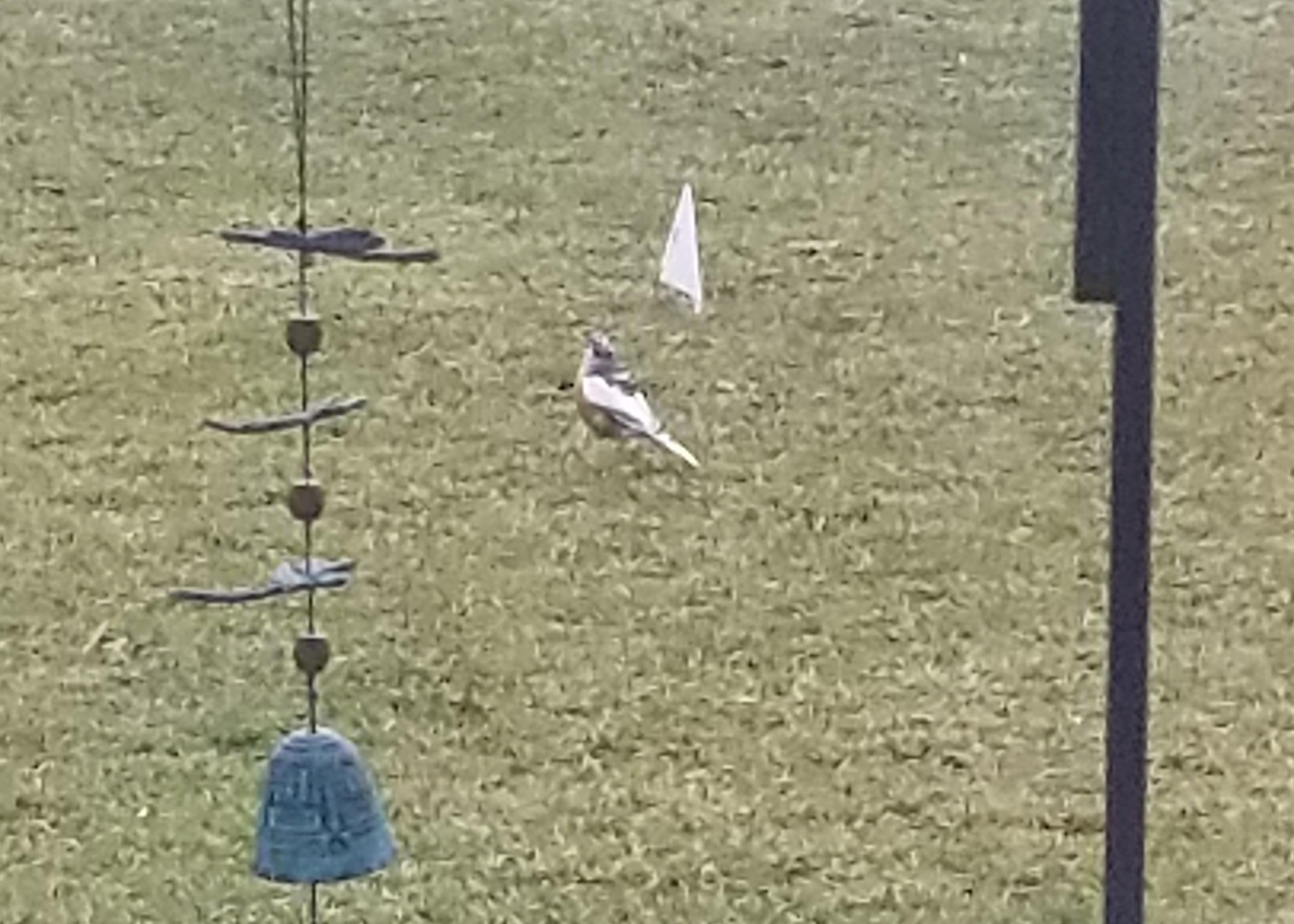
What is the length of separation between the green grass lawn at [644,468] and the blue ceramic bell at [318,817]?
1.92ft

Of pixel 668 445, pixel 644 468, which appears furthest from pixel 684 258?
Result: pixel 644 468

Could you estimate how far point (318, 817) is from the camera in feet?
3.47

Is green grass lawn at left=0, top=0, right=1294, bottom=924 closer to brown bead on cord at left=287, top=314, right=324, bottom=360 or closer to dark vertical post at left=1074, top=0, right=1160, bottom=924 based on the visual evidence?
dark vertical post at left=1074, top=0, right=1160, bottom=924

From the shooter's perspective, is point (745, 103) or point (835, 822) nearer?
point (835, 822)

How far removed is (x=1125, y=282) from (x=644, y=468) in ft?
4.21

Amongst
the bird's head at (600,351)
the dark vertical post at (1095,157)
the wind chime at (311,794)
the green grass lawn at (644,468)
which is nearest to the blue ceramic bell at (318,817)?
the wind chime at (311,794)

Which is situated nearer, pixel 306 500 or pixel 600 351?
pixel 306 500

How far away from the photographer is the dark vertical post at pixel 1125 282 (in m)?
0.98

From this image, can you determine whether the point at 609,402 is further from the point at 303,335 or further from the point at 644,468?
the point at 644,468

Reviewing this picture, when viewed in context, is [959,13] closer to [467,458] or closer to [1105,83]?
[467,458]

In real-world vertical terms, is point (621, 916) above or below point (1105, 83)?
below

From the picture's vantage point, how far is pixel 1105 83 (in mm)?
985

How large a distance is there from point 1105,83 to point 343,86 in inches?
88.1

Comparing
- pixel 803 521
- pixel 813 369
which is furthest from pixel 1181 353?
pixel 803 521
